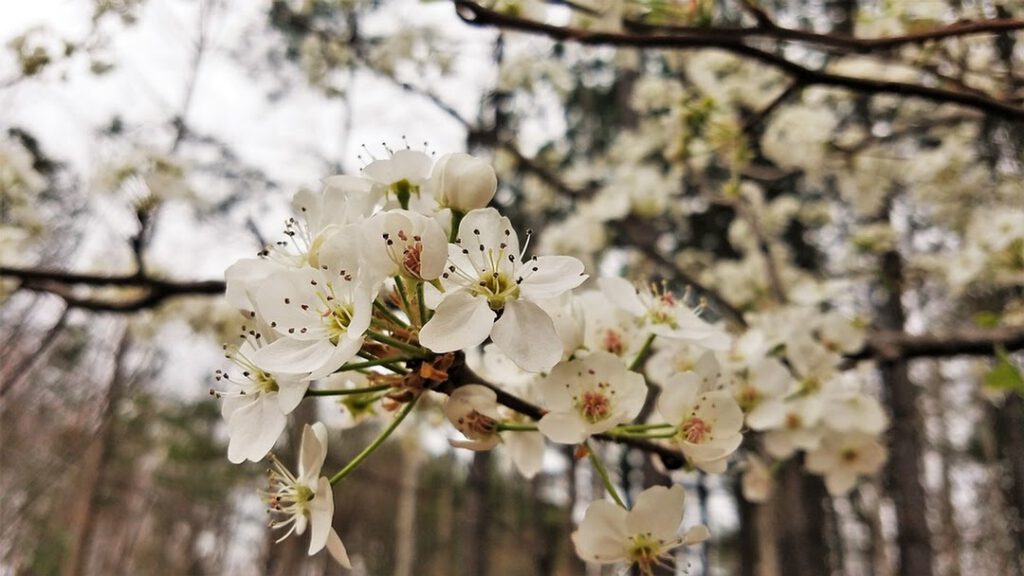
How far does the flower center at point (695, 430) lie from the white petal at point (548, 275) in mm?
316

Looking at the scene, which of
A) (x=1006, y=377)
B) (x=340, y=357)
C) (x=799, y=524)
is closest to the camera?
(x=340, y=357)

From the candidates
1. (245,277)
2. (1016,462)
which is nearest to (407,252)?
(245,277)

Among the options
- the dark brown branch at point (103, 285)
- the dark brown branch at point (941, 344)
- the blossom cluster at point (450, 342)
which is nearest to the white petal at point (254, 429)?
the blossom cluster at point (450, 342)

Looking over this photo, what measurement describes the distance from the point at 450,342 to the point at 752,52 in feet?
3.29

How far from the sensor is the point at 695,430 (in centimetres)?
103

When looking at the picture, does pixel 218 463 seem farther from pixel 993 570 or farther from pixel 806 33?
pixel 993 570

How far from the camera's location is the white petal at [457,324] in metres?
0.80

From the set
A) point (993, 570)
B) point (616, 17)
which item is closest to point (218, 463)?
point (616, 17)

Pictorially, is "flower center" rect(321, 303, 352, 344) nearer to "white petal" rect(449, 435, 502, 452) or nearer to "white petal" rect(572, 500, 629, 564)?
"white petal" rect(449, 435, 502, 452)

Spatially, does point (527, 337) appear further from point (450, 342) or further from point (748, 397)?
point (748, 397)

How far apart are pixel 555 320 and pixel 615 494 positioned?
274mm

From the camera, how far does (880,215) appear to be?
5758mm

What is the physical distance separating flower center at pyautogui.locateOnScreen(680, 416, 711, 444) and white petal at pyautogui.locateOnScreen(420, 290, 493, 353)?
392 millimetres

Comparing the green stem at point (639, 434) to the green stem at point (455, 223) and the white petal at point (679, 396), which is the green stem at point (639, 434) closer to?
the white petal at point (679, 396)
